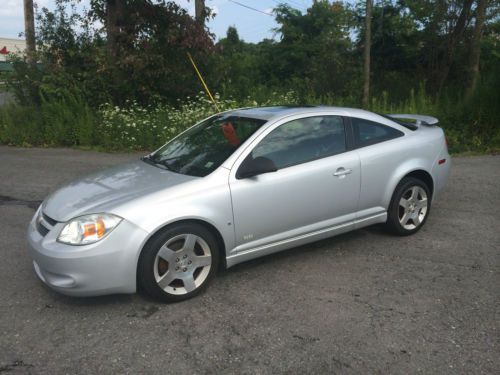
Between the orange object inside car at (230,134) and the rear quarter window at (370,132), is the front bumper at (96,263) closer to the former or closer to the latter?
the orange object inside car at (230,134)

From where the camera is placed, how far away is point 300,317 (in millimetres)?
3494

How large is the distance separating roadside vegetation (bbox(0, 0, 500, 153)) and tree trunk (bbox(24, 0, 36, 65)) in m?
0.19

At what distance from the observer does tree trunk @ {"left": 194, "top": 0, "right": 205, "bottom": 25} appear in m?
13.4

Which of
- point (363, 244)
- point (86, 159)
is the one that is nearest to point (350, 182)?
point (363, 244)

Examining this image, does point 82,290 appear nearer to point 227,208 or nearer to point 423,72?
point 227,208

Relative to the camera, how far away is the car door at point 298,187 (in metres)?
4.00

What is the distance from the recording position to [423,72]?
16.9 meters

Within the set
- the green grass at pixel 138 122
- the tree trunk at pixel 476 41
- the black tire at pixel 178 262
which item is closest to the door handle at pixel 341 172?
the black tire at pixel 178 262

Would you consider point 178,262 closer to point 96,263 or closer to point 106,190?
point 96,263

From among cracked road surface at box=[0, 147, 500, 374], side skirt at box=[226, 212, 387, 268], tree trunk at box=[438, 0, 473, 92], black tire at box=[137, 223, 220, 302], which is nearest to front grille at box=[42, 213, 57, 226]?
cracked road surface at box=[0, 147, 500, 374]

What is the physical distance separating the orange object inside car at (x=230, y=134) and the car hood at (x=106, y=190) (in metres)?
0.56

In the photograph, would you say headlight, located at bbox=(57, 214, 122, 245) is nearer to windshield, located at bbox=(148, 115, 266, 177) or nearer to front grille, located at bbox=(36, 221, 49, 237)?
front grille, located at bbox=(36, 221, 49, 237)

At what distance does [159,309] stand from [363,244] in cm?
225

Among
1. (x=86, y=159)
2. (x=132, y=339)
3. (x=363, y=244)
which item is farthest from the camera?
(x=86, y=159)
